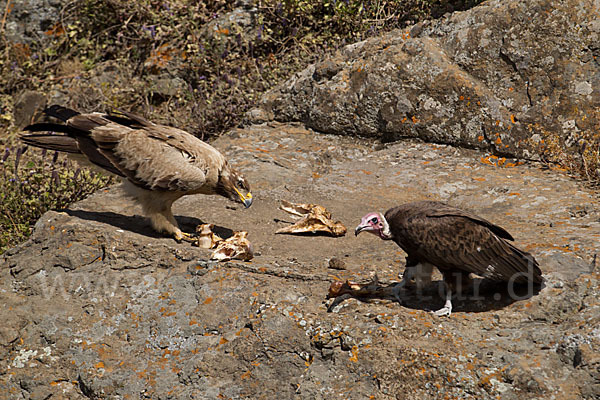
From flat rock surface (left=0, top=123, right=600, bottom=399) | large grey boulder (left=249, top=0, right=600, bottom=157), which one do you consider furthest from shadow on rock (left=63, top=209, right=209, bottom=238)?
large grey boulder (left=249, top=0, right=600, bottom=157)

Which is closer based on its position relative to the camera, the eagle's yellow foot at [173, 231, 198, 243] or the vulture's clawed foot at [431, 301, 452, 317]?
the vulture's clawed foot at [431, 301, 452, 317]

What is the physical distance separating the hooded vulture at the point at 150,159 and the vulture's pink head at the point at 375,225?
172 centimetres

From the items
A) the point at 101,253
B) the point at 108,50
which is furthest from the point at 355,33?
the point at 101,253

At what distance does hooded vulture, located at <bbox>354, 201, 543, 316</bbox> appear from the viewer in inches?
150

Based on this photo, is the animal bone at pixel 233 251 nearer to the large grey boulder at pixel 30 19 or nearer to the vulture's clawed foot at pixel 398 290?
the vulture's clawed foot at pixel 398 290

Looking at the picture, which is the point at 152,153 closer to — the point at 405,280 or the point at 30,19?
the point at 405,280

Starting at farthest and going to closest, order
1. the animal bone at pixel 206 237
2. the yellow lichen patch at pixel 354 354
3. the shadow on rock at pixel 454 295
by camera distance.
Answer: the animal bone at pixel 206 237 < the shadow on rock at pixel 454 295 < the yellow lichen patch at pixel 354 354

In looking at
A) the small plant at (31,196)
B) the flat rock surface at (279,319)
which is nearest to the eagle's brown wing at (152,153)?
the flat rock surface at (279,319)

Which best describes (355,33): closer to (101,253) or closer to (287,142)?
(287,142)

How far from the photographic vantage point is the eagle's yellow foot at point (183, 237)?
5.23 m

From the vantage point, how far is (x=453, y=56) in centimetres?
695

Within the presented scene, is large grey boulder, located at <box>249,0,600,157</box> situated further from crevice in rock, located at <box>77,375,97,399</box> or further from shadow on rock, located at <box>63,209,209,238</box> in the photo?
crevice in rock, located at <box>77,375,97,399</box>

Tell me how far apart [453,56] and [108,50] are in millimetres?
6423

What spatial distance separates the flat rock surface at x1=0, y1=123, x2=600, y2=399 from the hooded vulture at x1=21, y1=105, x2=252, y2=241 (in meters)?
0.32
